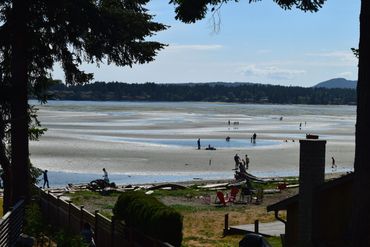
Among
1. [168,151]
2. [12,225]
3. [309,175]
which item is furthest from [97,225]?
[168,151]

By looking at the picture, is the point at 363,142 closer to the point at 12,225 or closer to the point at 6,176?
the point at 12,225

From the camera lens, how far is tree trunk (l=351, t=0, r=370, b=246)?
10.4 m

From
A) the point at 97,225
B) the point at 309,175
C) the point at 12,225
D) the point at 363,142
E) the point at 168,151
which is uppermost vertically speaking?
the point at 363,142

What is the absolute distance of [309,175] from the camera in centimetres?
1450

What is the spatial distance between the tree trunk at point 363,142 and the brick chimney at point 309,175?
373cm

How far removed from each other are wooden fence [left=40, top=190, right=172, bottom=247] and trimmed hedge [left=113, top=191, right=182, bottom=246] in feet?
0.66

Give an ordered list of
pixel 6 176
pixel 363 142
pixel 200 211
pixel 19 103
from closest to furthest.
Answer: pixel 363 142, pixel 19 103, pixel 6 176, pixel 200 211

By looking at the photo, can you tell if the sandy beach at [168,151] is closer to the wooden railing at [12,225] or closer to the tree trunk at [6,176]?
the tree trunk at [6,176]

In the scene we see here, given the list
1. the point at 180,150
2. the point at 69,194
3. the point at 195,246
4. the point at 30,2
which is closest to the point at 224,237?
the point at 195,246

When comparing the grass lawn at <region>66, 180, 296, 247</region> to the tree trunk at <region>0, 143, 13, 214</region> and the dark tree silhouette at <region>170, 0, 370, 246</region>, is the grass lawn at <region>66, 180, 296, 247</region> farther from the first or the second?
the dark tree silhouette at <region>170, 0, 370, 246</region>

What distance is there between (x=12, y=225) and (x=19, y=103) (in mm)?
3565

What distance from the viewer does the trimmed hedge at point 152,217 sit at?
14.1m

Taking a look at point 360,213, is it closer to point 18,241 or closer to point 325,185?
point 325,185

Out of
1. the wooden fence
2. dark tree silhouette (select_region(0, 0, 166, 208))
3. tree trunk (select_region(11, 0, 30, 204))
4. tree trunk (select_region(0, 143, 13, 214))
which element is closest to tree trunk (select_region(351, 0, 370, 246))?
the wooden fence
